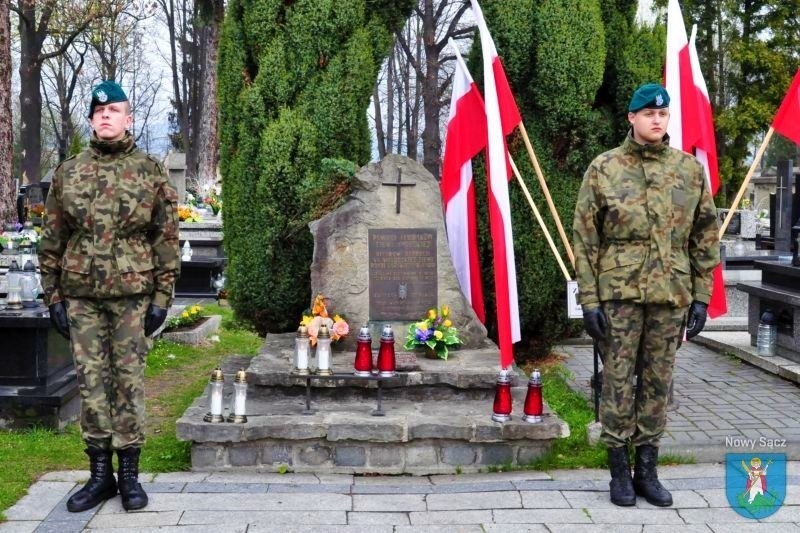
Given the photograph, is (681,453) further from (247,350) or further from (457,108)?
(247,350)

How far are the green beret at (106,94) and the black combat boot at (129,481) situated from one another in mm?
1686

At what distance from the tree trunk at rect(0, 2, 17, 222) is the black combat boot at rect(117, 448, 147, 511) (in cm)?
1141

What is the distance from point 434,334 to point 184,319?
4.46 m

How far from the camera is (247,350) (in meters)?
9.41

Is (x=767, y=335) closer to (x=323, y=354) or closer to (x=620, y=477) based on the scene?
(x=620, y=477)

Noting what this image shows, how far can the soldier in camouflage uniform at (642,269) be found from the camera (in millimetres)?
4266

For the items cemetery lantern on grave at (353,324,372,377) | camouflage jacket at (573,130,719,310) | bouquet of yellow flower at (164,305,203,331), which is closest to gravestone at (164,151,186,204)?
bouquet of yellow flower at (164,305,203,331)

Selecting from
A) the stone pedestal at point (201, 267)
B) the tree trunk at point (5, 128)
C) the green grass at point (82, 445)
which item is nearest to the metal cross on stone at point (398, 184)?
the green grass at point (82, 445)

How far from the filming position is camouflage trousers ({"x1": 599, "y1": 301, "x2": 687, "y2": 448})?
14.2 feet

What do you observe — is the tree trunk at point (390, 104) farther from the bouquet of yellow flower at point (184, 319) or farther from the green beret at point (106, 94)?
the green beret at point (106, 94)

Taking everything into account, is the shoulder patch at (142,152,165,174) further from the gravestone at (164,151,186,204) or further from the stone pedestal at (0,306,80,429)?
the gravestone at (164,151,186,204)

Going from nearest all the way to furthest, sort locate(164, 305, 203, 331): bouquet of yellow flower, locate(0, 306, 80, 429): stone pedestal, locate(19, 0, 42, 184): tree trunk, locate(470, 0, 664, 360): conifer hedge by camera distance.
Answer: locate(0, 306, 80, 429): stone pedestal, locate(470, 0, 664, 360): conifer hedge, locate(164, 305, 203, 331): bouquet of yellow flower, locate(19, 0, 42, 184): tree trunk

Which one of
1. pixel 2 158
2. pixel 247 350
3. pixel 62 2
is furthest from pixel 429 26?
pixel 247 350

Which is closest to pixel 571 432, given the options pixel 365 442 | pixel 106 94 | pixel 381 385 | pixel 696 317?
pixel 381 385
